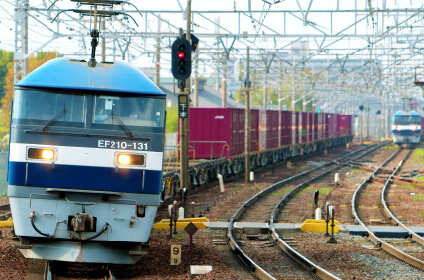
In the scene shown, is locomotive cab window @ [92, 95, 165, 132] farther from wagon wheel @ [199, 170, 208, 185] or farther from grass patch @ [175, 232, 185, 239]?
wagon wheel @ [199, 170, 208, 185]

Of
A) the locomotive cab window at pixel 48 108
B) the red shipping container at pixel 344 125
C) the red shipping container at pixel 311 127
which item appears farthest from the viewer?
the red shipping container at pixel 344 125

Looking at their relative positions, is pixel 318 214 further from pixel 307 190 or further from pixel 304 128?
pixel 304 128

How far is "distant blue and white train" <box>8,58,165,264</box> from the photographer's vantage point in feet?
32.9

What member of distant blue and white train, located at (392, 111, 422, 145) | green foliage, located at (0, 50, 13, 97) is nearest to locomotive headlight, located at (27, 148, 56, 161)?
distant blue and white train, located at (392, 111, 422, 145)

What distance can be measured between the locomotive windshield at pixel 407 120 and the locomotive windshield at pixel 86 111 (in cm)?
4921

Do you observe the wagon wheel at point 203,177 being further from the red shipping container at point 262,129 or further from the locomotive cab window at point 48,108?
the locomotive cab window at point 48,108

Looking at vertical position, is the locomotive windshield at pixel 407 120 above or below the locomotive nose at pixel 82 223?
above

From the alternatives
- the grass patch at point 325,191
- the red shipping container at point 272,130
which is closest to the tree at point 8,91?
the red shipping container at point 272,130

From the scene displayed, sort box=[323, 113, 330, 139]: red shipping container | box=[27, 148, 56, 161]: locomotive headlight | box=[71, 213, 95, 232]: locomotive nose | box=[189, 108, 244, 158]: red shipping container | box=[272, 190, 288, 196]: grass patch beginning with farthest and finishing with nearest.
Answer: box=[323, 113, 330, 139]: red shipping container, box=[189, 108, 244, 158]: red shipping container, box=[272, 190, 288, 196]: grass patch, box=[27, 148, 56, 161]: locomotive headlight, box=[71, 213, 95, 232]: locomotive nose

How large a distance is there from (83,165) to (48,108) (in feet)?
3.40

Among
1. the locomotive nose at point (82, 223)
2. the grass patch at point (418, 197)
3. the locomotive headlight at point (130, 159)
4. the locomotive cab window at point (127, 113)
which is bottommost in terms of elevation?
the grass patch at point (418, 197)

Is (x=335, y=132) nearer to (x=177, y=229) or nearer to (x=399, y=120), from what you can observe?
(x=399, y=120)

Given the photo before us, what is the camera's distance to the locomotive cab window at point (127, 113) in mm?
10344

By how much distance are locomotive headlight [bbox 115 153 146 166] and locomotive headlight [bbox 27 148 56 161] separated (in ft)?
3.20
